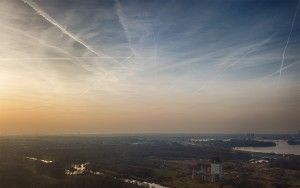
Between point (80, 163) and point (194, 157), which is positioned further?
point (194, 157)

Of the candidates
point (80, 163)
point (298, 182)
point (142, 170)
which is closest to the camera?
point (298, 182)

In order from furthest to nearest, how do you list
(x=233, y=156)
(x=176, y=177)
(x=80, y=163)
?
1. (x=233, y=156)
2. (x=80, y=163)
3. (x=176, y=177)

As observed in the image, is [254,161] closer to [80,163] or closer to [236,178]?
[236,178]

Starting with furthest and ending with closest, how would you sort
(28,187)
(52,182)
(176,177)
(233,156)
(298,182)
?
(233,156)
(176,177)
(298,182)
(52,182)
(28,187)

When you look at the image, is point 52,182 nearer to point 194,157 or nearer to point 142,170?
point 142,170

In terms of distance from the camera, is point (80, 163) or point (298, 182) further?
point (80, 163)

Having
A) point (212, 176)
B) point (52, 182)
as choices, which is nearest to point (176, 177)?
point (212, 176)

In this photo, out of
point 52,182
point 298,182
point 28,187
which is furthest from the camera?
point 298,182

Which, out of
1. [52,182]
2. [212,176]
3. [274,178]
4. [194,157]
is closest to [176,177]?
[212,176]
